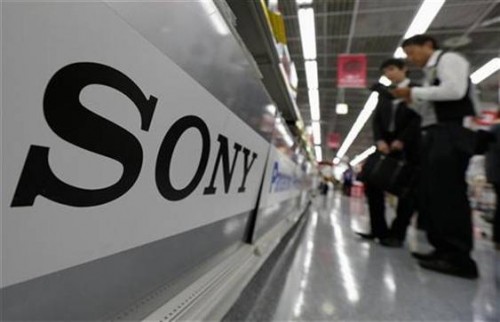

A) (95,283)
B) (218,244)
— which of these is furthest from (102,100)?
(218,244)

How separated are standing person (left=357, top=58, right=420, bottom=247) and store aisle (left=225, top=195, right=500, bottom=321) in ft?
1.68

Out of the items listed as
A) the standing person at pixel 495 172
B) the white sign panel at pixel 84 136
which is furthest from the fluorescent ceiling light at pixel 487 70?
the white sign panel at pixel 84 136

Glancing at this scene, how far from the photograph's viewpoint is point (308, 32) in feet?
20.3

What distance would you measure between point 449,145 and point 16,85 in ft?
5.71

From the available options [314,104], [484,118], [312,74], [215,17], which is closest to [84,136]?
[215,17]

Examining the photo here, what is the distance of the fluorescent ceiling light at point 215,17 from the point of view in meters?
0.61

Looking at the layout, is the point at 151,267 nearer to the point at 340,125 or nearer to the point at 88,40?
the point at 88,40

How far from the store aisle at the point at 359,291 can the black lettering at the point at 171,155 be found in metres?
0.46

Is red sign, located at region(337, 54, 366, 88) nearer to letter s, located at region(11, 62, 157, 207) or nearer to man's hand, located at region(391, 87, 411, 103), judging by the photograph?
man's hand, located at region(391, 87, 411, 103)

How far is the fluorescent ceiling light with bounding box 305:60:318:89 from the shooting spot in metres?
7.85

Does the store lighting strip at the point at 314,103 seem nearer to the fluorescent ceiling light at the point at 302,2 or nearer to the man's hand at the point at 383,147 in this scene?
the fluorescent ceiling light at the point at 302,2

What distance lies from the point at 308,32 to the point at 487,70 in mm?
4775

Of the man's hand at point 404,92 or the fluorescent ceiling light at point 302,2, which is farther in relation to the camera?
the fluorescent ceiling light at point 302,2

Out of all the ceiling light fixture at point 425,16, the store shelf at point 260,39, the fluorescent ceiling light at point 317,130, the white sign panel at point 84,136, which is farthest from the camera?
the fluorescent ceiling light at point 317,130
